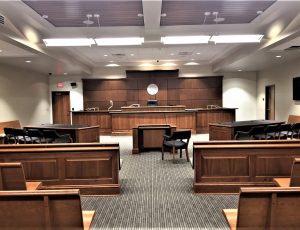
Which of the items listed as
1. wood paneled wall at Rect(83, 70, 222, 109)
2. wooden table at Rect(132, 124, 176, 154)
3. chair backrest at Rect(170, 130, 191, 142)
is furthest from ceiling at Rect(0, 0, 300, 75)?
wood paneled wall at Rect(83, 70, 222, 109)

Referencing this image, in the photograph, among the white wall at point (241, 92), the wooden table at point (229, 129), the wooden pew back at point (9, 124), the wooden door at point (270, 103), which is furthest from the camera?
the white wall at point (241, 92)

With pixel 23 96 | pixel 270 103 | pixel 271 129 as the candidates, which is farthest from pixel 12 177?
pixel 270 103

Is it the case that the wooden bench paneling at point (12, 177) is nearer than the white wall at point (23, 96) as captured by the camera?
Yes

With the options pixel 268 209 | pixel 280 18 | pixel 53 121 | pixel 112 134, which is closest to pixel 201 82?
pixel 112 134

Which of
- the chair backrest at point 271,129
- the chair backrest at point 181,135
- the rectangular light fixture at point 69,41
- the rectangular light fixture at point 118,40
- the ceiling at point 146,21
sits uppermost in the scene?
the ceiling at point 146,21

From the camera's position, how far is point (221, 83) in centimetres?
1282

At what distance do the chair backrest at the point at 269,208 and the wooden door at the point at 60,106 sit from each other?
12164 mm

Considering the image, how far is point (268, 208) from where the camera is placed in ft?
6.40

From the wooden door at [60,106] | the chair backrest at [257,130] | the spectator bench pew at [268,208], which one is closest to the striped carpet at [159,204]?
the spectator bench pew at [268,208]

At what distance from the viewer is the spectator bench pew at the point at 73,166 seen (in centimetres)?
384

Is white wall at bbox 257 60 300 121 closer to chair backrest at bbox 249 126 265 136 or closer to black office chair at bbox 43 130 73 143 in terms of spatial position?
chair backrest at bbox 249 126 265 136

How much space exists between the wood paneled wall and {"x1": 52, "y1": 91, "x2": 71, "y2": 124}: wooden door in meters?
0.95

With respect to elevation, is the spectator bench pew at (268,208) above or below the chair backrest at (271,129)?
below

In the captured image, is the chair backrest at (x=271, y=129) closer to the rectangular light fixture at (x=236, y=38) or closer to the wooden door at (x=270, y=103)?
the rectangular light fixture at (x=236, y=38)
